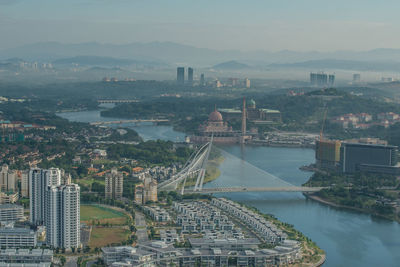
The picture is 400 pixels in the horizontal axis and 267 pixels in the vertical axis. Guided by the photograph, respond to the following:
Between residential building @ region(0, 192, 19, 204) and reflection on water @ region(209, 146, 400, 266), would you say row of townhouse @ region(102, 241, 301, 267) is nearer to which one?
reflection on water @ region(209, 146, 400, 266)

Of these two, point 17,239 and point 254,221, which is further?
point 254,221

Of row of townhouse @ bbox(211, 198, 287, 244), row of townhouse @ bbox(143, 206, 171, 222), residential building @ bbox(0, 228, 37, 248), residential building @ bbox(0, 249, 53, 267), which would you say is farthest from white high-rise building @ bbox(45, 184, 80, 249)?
row of townhouse @ bbox(211, 198, 287, 244)

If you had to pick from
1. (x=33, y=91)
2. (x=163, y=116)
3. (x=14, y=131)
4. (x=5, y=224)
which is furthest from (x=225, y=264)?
(x=33, y=91)

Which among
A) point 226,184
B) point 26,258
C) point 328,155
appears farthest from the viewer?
point 328,155

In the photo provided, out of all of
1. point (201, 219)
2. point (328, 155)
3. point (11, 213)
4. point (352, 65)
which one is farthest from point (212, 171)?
point (352, 65)

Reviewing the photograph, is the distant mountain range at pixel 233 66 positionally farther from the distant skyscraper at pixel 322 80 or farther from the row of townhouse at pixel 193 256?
the row of townhouse at pixel 193 256

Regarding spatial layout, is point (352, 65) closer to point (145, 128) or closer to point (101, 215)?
point (145, 128)
